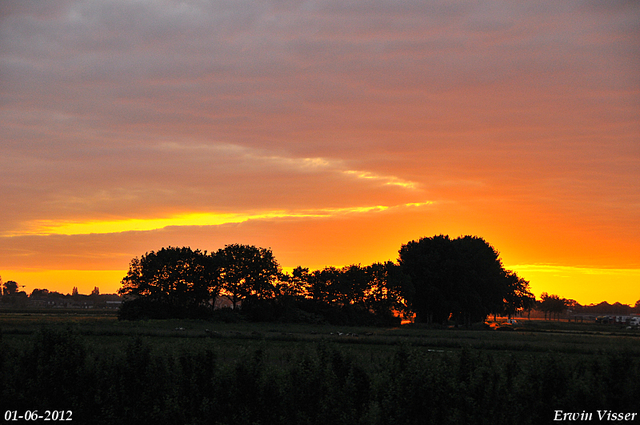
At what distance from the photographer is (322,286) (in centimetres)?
11638

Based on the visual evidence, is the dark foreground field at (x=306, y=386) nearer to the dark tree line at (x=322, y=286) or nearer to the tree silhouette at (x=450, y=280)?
the dark tree line at (x=322, y=286)

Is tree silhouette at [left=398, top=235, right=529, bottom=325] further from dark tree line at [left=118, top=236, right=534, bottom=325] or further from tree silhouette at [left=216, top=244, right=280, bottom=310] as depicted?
tree silhouette at [left=216, top=244, right=280, bottom=310]

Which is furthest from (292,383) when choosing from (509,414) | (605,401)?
(605,401)

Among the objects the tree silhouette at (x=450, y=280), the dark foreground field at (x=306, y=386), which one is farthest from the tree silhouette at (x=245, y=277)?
the dark foreground field at (x=306, y=386)

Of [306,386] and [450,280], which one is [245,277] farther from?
[306,386]

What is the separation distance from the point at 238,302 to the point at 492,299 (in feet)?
201

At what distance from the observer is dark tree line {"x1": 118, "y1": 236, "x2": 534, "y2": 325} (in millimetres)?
104375

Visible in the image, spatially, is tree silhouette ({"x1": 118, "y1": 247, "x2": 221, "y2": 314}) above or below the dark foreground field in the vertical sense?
above

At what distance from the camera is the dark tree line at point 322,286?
342ft

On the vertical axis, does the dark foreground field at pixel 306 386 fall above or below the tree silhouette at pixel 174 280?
below

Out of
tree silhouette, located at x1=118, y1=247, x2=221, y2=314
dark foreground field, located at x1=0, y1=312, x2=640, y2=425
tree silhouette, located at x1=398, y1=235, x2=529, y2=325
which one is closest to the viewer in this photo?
dark foreground field, located at x1=0, y1=312, x2=640, y2=425

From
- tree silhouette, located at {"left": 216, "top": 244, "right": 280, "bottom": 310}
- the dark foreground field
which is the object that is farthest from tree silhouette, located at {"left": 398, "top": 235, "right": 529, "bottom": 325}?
the dark foreground field

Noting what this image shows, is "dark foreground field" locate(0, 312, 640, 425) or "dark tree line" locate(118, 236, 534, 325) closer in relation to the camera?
"dark foreground field" locate(0, 312, 640, 425)

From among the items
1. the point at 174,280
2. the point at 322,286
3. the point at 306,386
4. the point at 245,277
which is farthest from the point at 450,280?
the point at 306,386
